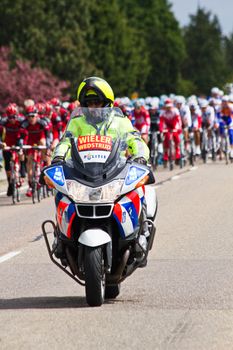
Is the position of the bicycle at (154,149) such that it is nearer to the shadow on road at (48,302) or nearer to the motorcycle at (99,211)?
the shadow on road at (48,302)

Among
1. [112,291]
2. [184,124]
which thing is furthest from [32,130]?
[112,291]

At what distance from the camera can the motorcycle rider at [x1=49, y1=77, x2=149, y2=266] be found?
1038 centimetres

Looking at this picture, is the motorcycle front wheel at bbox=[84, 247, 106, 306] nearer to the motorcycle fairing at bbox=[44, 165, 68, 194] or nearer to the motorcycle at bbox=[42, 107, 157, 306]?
the motorcycle at bbox=[42, 107, 157, 306]

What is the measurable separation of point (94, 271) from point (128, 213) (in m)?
0.56

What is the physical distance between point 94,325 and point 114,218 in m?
1.09

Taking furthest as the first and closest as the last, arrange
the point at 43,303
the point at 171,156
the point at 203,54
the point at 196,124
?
the point at 203,54 < the point at 196,124 < the point at 171,156 < the point at 43,303

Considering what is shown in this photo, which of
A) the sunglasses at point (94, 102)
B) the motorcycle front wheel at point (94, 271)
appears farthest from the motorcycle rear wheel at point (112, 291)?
the sunglasses at point (94, 102)

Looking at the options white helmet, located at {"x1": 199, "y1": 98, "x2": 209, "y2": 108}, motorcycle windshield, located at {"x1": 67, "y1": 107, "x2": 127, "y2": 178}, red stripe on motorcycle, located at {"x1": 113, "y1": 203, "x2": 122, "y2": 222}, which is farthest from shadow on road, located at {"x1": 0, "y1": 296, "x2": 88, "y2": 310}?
white helmet, located at {"x1": 199, "y1": 98, "x2": 209, "y2": 108}

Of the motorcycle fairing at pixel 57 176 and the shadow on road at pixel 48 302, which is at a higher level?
the motorcycle fairing at pixel 57 176

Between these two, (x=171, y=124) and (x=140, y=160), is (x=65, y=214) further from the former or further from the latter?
(x=171, y=124)

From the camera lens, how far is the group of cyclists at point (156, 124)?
24705 mm

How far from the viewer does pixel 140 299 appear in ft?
33.7

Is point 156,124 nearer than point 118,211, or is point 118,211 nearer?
point 118,211

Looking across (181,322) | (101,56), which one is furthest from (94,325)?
(101,56)
